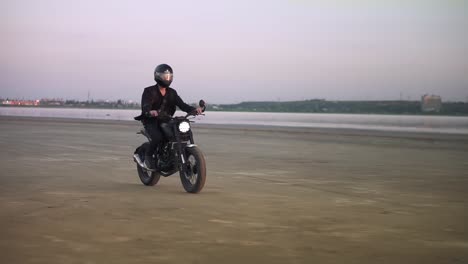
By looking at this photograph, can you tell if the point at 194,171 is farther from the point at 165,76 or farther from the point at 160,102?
the point at 165,76

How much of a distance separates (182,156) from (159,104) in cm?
98

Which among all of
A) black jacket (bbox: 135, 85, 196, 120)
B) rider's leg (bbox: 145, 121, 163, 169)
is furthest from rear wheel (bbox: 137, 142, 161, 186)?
black jacket (bbox: 135, 85, 196, 120)

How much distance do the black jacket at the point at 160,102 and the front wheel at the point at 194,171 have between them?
2.48ft

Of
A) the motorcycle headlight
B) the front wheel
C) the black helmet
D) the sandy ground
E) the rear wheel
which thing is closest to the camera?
the sandy ground

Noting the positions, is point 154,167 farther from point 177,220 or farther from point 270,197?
point 177,220

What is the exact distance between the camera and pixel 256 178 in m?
11.5

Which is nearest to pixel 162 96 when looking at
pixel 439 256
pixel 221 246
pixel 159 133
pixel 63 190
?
pixel 159 133

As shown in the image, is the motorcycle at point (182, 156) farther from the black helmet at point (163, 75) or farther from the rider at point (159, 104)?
the black helmet at point (163, 75)

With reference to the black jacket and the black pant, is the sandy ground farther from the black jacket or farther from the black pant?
the black jacket

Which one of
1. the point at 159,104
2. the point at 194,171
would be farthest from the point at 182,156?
the point at 159,104

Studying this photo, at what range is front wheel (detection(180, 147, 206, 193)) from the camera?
29.5 feet

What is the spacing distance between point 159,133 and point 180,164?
0.66 metres

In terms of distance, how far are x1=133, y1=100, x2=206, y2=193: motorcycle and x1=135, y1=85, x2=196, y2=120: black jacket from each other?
0.27m

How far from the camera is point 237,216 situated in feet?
23.4
